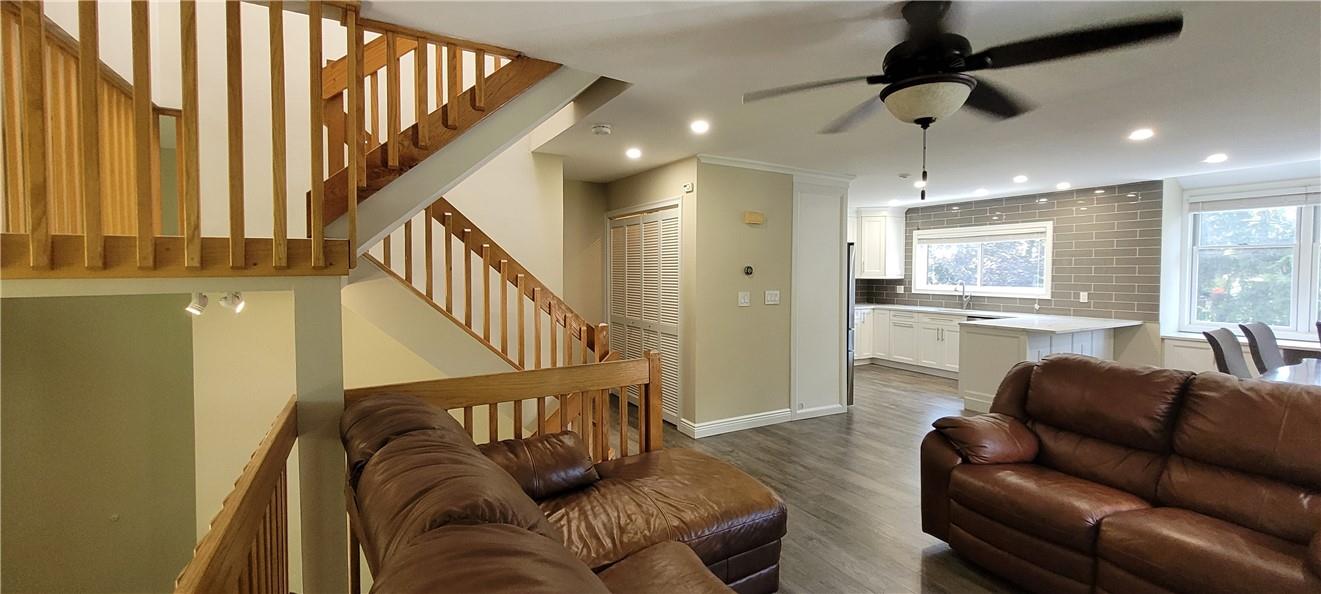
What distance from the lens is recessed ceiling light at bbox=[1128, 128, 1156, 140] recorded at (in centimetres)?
340

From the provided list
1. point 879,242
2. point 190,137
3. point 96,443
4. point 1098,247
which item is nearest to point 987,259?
point 1098,247

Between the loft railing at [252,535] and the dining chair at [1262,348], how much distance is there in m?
5.45

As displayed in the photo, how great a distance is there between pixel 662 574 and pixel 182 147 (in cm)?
202

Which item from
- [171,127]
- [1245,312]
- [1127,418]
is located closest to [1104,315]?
[1245,312]

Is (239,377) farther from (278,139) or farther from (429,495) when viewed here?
(429,495)

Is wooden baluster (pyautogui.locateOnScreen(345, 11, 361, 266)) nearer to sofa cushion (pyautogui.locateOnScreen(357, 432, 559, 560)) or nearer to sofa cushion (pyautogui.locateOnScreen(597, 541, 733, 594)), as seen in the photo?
sofa cushion (pyautogui.locateOnScreen(357, 432, 559, 560))

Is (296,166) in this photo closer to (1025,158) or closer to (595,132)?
(595,132)

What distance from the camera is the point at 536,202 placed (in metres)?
4.34

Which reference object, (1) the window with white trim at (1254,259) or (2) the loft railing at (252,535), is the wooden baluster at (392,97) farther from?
(1) the window with white trim at (1254,259)

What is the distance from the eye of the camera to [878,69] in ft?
7.91

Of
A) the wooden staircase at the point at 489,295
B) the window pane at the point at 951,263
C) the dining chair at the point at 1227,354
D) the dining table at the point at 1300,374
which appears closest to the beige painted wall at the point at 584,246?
the wooden staircase at the point at 489,295

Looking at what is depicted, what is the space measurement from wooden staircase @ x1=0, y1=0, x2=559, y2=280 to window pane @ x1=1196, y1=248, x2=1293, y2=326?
21.1ft

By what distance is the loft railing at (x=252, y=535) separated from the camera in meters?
0.86

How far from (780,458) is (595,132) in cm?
259
